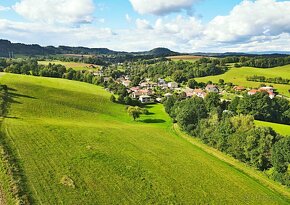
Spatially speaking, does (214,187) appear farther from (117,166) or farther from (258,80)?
(258,80)

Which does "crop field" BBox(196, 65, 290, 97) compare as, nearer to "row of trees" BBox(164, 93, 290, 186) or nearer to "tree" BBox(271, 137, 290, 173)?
"row of trees" BBox(164, 93, 290, 186)

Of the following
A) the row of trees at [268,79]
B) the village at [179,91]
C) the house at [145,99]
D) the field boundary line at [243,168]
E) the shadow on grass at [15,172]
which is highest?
the row of trees at [268,79]

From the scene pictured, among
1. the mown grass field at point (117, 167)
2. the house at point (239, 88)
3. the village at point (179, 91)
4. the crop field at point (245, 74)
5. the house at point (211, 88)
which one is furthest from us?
the crop field at point (245, 74)

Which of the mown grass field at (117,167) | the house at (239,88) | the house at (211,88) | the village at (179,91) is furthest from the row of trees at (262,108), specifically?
the house at (211,88)

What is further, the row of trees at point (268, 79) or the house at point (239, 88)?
the row of trees at point (268, 79)

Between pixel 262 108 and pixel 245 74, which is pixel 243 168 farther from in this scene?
pixel 245 74

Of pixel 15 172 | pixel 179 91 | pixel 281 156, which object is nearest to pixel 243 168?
pixel 281 156

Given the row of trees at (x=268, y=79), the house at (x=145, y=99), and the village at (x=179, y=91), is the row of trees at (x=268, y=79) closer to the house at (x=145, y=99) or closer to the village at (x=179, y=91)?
the village at (x=179, y=91)
